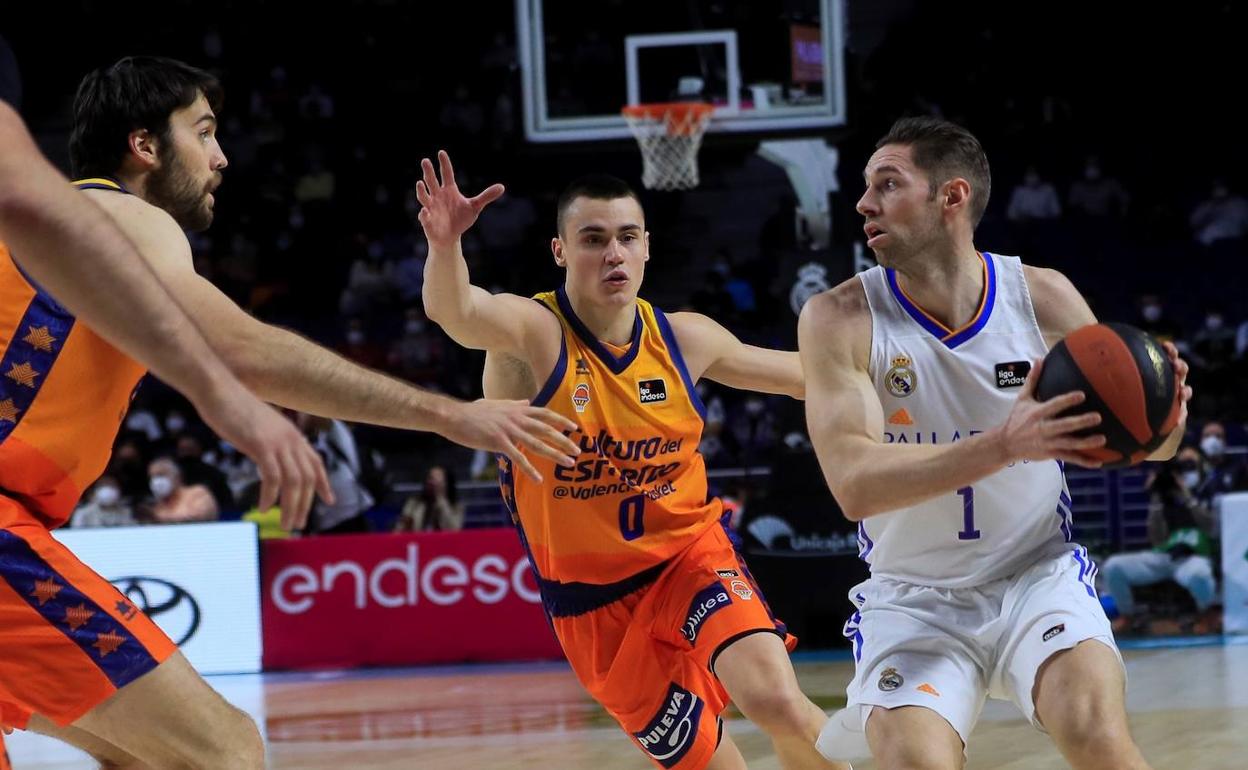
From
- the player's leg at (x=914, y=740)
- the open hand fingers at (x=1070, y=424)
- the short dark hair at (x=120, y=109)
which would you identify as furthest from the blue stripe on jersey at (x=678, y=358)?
the short dark hair at (x=120, y=109)

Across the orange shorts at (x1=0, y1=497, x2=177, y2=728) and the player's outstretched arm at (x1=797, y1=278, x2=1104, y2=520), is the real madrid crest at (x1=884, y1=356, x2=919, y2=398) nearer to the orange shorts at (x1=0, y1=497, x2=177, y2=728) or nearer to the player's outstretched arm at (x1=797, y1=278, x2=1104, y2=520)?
the player's outstretched arm at (x1=797, y1=278, x2=1104, y2=520)

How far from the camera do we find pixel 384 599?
11.1 meters

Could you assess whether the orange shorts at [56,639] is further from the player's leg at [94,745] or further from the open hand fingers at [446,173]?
the open hand fingers at [446,173]

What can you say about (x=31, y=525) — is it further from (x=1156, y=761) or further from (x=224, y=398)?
(x=1156, y=761)

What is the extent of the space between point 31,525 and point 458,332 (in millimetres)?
2139

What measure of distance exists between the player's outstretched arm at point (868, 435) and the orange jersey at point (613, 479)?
3.70 ft

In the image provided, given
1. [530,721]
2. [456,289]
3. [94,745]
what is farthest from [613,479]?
[530,721]

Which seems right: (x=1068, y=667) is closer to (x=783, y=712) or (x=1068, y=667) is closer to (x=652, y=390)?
(x=783, y=712)

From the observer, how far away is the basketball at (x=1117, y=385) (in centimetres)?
355

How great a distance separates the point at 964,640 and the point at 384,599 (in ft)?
25.1

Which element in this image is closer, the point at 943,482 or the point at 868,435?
the point at 943,482

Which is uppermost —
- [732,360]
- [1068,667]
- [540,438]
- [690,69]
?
[690,69]

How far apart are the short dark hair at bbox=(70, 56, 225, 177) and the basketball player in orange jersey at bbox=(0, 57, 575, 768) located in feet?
0.71

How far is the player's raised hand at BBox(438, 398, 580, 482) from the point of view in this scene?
3033 mm
